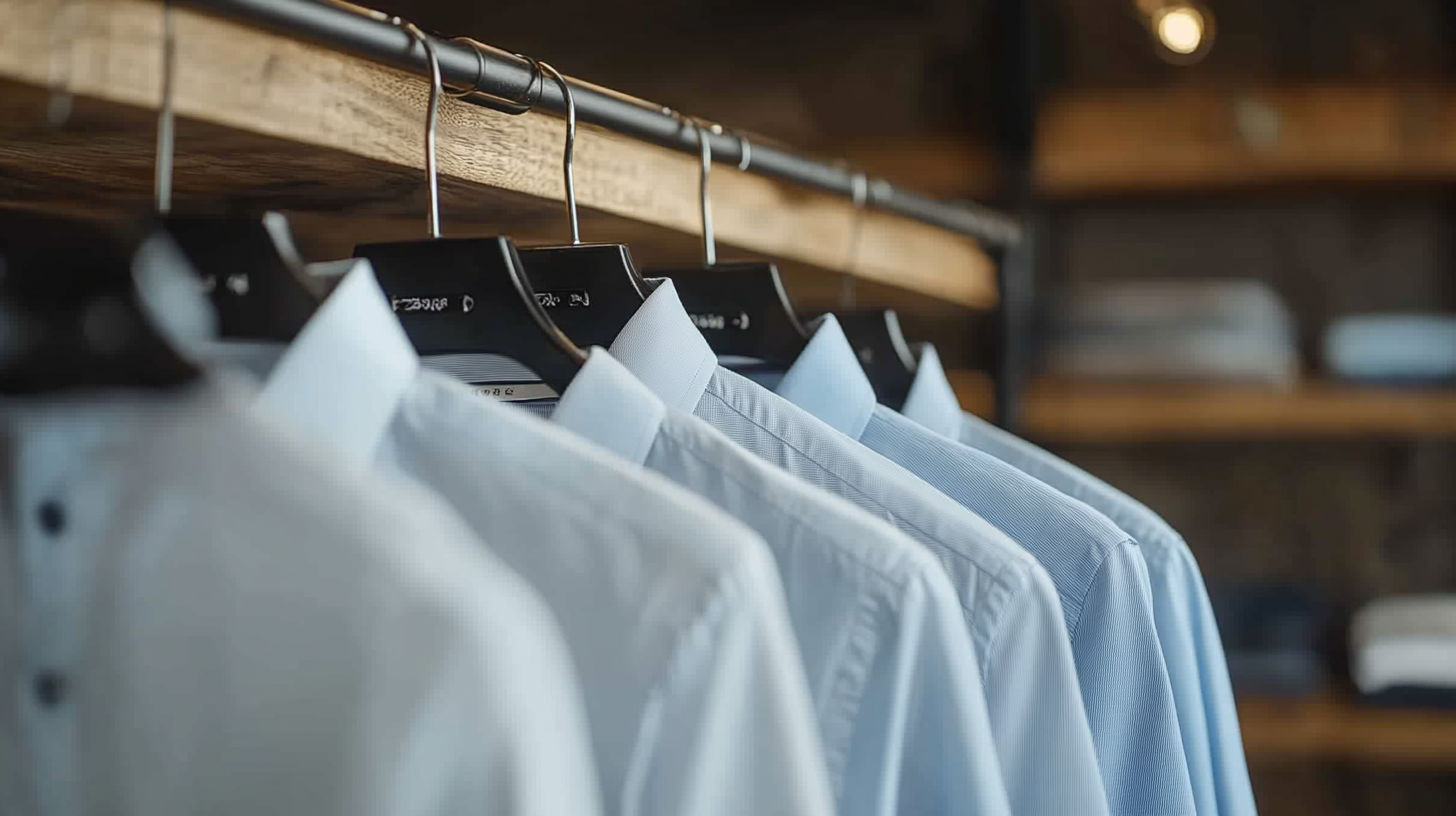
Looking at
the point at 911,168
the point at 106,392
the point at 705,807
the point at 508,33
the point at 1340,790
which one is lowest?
the point at 1340,790

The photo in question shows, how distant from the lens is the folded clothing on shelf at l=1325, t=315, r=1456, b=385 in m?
1.60

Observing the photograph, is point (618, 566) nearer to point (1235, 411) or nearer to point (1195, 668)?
point (1195, 668)

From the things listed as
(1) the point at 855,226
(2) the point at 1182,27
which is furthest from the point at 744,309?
(2) the point at 1182,27

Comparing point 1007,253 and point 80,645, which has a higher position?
point 1007,253

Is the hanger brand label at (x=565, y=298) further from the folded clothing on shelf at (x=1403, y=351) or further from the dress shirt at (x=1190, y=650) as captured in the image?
the folded clothing on shelf at (x=1403, y=351)

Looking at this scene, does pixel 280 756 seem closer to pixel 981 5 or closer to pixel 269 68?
pixel 269 68

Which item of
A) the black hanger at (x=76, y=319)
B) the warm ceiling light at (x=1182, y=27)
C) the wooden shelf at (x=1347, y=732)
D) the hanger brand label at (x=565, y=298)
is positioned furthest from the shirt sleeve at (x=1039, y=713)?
the wooden shelf at (x=1347, y=732)

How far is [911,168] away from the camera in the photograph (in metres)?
1.70

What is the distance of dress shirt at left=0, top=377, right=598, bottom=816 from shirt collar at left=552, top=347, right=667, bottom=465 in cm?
14

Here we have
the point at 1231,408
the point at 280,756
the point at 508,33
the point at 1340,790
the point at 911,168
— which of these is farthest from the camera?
the point at 508,33

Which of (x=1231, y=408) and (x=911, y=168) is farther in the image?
(x=911, y=168)

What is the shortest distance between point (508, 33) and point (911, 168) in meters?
0.70

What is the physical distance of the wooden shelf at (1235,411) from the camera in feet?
5.15

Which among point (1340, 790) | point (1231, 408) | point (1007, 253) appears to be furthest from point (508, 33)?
point (1340, 790)
